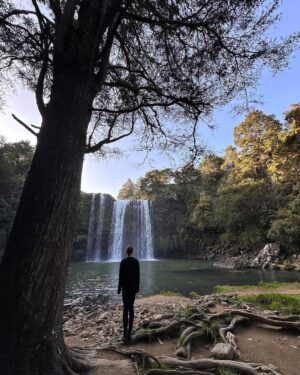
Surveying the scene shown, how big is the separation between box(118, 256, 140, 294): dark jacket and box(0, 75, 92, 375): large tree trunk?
5.92 ft

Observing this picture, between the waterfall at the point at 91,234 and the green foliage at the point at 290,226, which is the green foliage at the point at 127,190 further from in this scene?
the green foliage at the point at 290,226

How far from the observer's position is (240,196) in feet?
80.0

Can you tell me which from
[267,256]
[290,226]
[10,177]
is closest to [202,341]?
[290,226]

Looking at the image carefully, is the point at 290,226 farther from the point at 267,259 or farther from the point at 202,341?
the point at 202,341

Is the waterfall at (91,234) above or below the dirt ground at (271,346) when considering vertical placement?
above

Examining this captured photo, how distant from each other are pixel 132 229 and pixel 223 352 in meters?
29.0

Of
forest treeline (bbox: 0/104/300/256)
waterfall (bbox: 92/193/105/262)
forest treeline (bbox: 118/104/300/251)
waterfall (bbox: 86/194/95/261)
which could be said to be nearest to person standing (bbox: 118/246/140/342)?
forest treeline (bbox: 0/104/300/256)

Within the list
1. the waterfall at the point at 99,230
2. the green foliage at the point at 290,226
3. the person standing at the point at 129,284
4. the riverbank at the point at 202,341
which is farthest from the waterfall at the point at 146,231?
the person standing at the point at 129,284

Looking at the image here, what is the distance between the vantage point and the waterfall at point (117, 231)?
1193 inches

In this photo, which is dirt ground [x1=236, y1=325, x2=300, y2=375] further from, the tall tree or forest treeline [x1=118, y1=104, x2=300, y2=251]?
forest treeline [x1=118, y1=104, x2=300, y2=251]

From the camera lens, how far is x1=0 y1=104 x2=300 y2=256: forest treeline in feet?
67.5

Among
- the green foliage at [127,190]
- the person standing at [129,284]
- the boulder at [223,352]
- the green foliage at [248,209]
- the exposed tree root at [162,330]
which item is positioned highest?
the green foliage at [127,190]

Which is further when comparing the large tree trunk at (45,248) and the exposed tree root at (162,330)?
the exposed tree root at (162,330)

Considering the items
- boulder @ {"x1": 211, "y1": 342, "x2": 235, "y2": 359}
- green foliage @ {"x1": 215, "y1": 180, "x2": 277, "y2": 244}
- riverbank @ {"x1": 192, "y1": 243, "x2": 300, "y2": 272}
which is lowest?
boulder @ {"x1": 211, "y1": 342, "x2": 235, "y2": 359}
